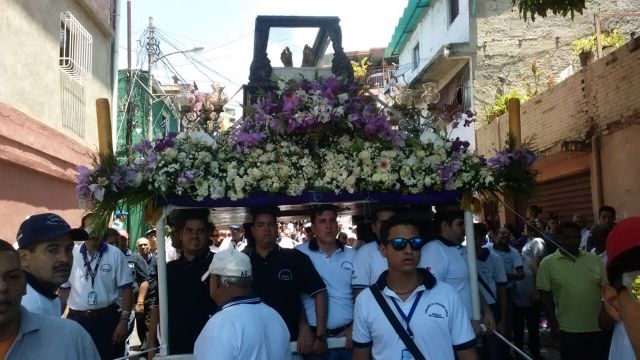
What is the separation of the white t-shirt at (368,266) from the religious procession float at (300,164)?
412 millimetres

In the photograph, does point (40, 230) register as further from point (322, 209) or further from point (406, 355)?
point (322, 209)

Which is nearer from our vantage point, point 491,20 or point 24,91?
point 24,91

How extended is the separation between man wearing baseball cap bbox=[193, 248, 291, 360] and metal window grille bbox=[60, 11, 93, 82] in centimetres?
993

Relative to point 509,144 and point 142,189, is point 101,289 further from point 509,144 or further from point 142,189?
point 509,144

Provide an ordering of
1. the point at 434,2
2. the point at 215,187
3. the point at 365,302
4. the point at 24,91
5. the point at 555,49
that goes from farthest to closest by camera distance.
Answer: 1. the point at 434,2
2. the point at 555,49
3. the point at 24,91
4. the point at 215,187
5. the point at 365,302

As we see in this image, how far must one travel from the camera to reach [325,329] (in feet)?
16.0

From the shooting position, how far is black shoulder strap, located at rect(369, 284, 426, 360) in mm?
3502

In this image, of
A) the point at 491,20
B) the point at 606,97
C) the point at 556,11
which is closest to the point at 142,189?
the point at 556,11

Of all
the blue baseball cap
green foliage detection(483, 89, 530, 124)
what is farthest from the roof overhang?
the blue baseball cap

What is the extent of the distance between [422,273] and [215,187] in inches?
Answer: 69.7

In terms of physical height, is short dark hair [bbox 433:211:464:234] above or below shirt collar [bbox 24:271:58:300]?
above

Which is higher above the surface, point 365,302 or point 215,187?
point 215,187

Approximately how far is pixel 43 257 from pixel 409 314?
208 cm

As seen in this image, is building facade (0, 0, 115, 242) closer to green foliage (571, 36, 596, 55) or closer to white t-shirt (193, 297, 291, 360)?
white t-shirt (193, 297, 291, 360)
